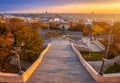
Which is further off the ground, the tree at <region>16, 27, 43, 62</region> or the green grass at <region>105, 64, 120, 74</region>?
the tree at <region>16, 27, 43, 62</region>

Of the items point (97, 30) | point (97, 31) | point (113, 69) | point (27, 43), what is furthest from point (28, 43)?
point (97, 30)

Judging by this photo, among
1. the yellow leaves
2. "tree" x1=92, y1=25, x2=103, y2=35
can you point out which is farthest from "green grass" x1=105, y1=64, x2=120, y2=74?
the yellow leaves

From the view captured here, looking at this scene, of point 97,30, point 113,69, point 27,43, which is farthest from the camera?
point 97,30

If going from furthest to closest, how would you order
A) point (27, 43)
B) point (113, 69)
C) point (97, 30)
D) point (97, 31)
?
point (97, 30), point (97, 31), point (27, 43), point (113, 69)

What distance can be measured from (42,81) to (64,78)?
1270mm

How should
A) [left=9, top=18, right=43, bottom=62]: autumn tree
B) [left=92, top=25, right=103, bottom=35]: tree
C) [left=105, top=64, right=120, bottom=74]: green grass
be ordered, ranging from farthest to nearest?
[left=92, top=25, right=103, bottom=35]: tree < [left=9, top=18, right=43, bottom=62]: autumn tree < [left=105, top=64, right=120, bottom=74]: green grass

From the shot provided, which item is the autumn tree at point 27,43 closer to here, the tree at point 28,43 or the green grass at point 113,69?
the tree at point 28,43

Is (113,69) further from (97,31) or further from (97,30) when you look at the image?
(97,30)

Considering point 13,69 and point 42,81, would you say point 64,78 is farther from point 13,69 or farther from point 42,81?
point 13,69

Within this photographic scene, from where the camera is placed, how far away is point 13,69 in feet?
85.0

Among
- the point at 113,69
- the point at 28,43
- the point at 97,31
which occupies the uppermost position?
the point at 28,43

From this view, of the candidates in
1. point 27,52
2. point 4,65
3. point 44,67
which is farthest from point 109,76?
point 27,52

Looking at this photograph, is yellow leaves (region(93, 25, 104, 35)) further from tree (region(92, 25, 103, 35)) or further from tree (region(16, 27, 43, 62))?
tree (region(16, 27, 43, 62))

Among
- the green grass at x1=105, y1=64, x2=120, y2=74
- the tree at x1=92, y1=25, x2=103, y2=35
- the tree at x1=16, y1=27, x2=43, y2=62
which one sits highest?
the tree at x1=16, y1=27, x2=43, y2=62
